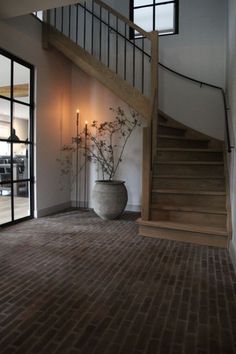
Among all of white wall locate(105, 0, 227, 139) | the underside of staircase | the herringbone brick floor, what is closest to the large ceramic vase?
the underside of staircase

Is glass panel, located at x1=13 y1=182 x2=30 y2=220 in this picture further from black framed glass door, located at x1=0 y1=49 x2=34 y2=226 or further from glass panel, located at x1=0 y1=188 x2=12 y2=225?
glass panel, located at x1=0 y1=188 x2=12 y2=225

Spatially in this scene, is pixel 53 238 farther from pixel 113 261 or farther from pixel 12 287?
pixel 12 287

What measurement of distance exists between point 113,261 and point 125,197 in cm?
194

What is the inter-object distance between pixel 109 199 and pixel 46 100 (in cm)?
212

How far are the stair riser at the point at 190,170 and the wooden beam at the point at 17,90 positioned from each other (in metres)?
2.46

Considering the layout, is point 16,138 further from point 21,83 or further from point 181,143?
→ point 181,143

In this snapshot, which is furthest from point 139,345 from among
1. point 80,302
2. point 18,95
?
point 18,95

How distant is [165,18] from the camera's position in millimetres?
5660

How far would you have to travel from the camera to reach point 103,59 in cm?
593

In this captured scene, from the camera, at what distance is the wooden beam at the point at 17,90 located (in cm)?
416

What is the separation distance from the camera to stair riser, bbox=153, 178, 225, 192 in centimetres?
405

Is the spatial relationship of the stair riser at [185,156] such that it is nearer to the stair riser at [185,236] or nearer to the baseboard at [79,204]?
the stair riser at [185,236]

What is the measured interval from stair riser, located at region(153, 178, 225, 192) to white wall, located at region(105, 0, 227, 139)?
1525 millimetres

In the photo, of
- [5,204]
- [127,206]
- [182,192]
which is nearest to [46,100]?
[5,204]
